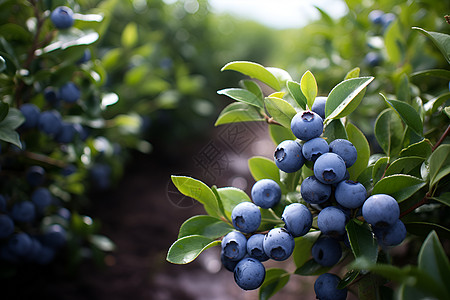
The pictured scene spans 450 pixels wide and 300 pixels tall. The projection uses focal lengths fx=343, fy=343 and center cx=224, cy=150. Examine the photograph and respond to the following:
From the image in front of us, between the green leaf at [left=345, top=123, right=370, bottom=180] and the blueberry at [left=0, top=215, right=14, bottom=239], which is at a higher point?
the green leaf at [left=345, top=123, right=370, bottom=180]

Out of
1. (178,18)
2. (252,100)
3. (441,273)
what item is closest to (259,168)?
(252,100)

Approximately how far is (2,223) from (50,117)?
1.32 ft

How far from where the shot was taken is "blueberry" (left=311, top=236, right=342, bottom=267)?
0.74 m

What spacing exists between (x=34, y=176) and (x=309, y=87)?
1083 millimetres

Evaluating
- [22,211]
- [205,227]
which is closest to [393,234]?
[205,227]

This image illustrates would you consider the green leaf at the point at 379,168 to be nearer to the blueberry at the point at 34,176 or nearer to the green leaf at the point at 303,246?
the green leaf at the point at 303,246

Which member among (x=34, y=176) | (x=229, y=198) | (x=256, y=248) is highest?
(x=34, y=176)

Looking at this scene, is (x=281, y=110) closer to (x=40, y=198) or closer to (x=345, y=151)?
(x=345, y=151)

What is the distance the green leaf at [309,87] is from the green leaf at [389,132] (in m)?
0.20

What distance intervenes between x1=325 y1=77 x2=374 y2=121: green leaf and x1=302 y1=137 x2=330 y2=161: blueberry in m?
0.06

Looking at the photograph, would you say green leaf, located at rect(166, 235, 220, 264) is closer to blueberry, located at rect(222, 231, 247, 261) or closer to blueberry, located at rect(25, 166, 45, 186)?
blueberry, located at rect(222, 231, 247, 261)

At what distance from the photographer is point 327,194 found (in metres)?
0.68

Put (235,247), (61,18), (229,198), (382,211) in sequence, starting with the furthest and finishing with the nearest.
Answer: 1. (61,18)
2. (229,198)
3. (235,247)
4. (382,211)

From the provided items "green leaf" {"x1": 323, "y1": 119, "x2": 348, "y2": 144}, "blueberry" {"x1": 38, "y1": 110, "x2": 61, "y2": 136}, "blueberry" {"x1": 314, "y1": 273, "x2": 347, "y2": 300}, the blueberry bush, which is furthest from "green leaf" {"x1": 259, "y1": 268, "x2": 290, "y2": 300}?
"blueberry" {"x1": 38, "y1": 110, "x2": 61, "y2": 136}
